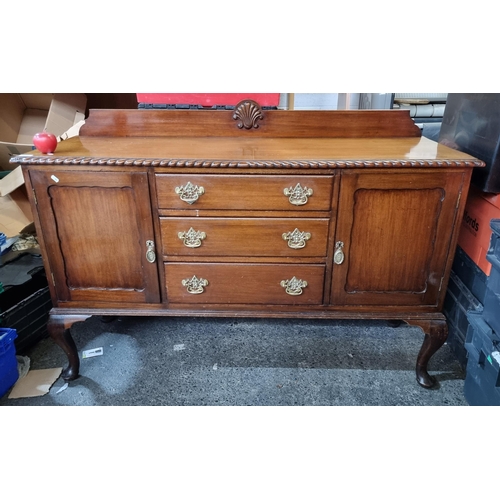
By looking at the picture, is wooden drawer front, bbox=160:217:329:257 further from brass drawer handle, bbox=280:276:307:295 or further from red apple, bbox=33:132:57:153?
red apple, bbox=33:132:57:153

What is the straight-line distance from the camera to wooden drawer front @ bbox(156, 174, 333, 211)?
138cm

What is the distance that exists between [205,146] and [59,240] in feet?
2.14

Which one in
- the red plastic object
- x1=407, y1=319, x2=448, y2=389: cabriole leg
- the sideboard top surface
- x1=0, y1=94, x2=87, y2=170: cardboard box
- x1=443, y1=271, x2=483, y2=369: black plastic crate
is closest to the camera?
the sideboard top surface

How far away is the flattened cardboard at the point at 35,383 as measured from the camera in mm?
1696

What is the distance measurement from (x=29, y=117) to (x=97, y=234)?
1.50 metres

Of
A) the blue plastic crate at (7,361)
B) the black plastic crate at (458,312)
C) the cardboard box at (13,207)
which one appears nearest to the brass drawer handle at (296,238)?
the black plastic crate at (458,312)

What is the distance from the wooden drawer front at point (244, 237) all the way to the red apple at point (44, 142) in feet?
1.51

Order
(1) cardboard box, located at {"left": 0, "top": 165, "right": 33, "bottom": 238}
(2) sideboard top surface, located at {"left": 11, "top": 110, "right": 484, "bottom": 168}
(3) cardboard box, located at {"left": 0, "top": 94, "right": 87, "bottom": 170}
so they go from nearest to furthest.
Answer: (2) sideboard top surface, located at {"left": 11, "top": 110, "right": 484, "bottom": 168} → (1) cardboard box, located at {"left": 0, "top": 165, "right": 33, "bottom": 238} → (3) cardboard box, located at {"left": 0, "top": 94, "right": 87, "bottom": 170}

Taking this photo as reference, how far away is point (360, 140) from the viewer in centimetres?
172

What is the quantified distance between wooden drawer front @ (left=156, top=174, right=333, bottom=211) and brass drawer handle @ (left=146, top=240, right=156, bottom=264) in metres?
0.16

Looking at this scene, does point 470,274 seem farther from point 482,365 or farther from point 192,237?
point 192,237

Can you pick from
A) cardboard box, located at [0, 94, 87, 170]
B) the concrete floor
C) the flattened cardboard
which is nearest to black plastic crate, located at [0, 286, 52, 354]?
the concrete floor

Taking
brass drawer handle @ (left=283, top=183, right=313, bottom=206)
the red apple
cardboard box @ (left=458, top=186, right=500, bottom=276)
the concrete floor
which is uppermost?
the red apple
